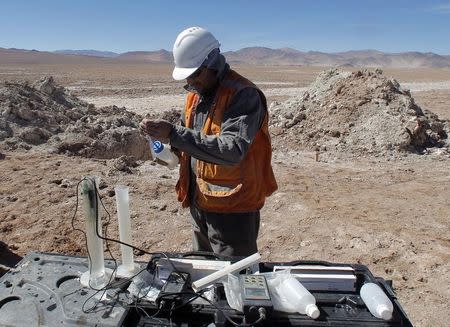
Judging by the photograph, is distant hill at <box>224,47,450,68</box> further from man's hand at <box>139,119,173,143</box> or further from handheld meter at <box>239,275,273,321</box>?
handheld meter at <box>239,275,273,321</box>

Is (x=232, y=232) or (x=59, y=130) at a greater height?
(x=232, y=232)

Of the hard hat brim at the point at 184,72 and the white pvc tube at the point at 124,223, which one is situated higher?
the hard hat brim at the point at 184,72

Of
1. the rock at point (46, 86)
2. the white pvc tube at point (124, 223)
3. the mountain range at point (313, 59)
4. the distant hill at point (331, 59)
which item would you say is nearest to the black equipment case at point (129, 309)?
the white pvc tube at point (124, 223)

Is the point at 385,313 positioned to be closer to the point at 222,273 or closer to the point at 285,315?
the point at 285,315

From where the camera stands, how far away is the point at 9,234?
5695 mm

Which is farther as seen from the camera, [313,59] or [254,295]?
[313,59]

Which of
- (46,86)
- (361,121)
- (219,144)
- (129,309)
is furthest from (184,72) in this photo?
(46,86)

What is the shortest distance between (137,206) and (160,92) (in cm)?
2041

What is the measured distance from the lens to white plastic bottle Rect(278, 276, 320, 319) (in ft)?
6.08

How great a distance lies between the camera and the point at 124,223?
2.24 metres

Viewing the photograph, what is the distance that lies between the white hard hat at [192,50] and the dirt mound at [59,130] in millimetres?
6707

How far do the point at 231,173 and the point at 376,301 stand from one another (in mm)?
1113

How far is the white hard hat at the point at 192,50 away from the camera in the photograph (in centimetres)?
267

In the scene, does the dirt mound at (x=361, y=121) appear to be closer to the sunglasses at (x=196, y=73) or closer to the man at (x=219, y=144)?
the man at (x=219, y=144)
